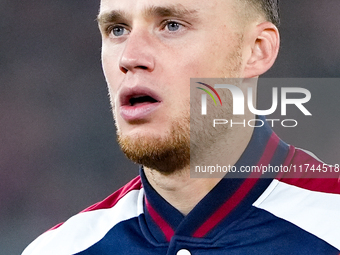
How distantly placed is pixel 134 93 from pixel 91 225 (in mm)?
500

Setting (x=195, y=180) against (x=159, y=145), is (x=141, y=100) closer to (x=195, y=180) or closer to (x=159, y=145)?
(x=159, y=145)

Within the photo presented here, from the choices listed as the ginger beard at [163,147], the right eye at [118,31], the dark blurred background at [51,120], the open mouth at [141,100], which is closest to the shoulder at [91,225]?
the ginger beard at [163,147]

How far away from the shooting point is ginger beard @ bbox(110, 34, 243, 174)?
3.95 ft

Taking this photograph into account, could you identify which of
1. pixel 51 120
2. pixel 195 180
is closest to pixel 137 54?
pixel 195 180

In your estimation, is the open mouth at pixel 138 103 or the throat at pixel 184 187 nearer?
the open mouth at pixel 138 103

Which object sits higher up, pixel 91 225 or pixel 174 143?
pixel 174 143

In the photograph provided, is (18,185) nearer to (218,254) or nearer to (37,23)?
(37,23)

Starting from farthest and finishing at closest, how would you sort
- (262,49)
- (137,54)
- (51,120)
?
(51,120), (262,49), (137,54)

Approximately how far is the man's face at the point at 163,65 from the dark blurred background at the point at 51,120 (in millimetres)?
1700

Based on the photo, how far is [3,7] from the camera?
3.08 metres

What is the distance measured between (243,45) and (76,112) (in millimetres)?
1898

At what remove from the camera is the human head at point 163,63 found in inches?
46.8

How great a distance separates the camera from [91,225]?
58.4 inches

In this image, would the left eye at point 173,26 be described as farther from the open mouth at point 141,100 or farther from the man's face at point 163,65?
the open mouth at point 141,100
